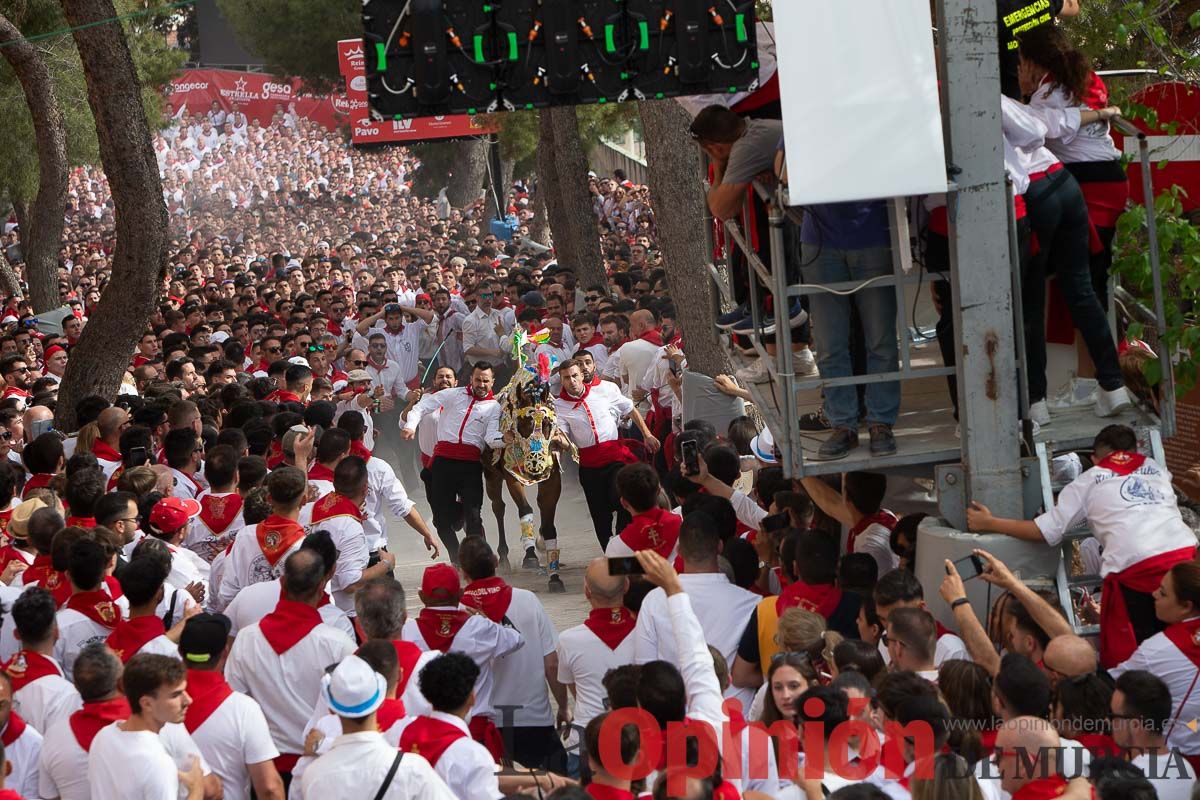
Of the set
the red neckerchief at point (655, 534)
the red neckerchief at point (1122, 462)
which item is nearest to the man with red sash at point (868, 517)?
the red neckerchief at point (655, 534)

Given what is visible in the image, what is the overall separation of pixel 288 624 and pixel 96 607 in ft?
3.38

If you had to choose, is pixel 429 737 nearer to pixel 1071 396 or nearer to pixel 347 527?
pixel 347 527

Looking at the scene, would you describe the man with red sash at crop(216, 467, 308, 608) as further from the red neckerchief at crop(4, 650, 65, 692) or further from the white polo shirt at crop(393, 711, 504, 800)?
the white polo shirt at crop(393, 711, 504, 800)

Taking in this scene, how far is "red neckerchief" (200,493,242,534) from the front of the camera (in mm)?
8867

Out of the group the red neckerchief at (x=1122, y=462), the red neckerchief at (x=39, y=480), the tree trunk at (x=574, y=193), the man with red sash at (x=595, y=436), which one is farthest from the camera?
the tree trunk at (x=574, y=193)

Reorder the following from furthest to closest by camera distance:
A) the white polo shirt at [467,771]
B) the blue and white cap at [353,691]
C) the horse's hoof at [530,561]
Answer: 1. the horse's hoof at [530,561]
2. the white polo shirt at [467,771]
3. the blue and white cap at [353,691]

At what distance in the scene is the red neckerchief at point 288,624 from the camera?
21.8ft

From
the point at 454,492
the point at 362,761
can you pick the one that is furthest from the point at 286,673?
the point at 454,492

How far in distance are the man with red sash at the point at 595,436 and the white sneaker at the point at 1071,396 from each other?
4993 mm

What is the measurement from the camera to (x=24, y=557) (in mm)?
8180

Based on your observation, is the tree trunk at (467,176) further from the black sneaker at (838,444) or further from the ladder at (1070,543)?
the ladder at (1070,543)

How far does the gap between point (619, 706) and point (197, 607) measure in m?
2.71

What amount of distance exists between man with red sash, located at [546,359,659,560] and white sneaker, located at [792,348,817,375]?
379 cm

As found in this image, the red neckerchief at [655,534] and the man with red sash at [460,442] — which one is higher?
the red neckerchief at [655,534]
